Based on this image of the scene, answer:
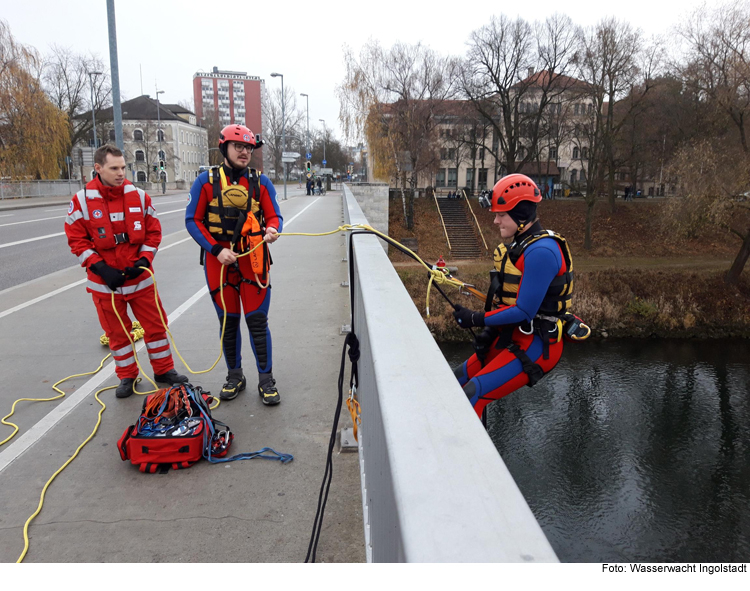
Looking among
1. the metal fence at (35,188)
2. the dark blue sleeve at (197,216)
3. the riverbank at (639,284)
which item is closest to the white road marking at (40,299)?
the dark blue sleeve at (197,216)

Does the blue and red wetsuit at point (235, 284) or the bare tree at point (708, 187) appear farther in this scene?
the bare tree at point (708, 187)

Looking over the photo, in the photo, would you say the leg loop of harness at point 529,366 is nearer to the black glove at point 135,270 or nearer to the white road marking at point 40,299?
the black glove at point 135,270

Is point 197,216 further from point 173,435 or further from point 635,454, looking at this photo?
point 635,454

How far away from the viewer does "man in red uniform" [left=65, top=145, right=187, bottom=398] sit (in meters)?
4.48

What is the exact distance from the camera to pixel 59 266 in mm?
11680

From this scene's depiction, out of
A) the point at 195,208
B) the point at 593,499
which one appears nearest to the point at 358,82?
the point at 593,499

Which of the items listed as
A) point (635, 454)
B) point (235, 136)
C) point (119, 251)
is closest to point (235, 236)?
point (235, 136)

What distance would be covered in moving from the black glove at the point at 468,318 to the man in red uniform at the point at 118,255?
236 centimetres

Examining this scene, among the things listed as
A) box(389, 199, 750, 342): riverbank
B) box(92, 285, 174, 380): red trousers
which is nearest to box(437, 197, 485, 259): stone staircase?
box(389, 199, 750, 342): riverbank

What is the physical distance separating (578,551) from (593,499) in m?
2.21

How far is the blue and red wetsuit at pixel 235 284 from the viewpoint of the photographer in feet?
14.3

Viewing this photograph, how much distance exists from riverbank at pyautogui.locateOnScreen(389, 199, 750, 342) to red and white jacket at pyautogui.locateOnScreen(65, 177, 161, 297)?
1914 cm

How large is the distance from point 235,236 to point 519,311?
7.24 feet
